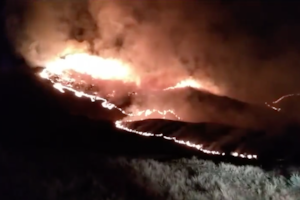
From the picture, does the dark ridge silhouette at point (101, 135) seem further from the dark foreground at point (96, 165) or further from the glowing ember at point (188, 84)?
the glowing ember at point (188, 84)

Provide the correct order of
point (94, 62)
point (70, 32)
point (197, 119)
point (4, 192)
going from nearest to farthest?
point (4, 192) < point (197, 119) < point (94, 62) < point (70, 32)

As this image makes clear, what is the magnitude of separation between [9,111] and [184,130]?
240 cm

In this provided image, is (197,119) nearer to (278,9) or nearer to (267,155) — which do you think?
(267,155)

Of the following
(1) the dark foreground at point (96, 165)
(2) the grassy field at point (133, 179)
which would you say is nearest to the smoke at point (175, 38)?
(1) the dark foreground at point (96, 165)

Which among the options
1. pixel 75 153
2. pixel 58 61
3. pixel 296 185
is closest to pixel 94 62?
pixel 58 61

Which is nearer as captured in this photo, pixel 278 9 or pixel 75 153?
pixel 75 153

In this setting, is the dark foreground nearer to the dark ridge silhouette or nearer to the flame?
the dark ridge silhouette

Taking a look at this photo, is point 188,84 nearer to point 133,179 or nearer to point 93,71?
point 93,71

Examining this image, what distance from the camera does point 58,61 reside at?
8.52 meters

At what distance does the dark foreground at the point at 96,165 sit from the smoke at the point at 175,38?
2.14m

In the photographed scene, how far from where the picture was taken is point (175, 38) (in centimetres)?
863

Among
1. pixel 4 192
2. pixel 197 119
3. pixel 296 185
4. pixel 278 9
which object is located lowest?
pixel 4 192

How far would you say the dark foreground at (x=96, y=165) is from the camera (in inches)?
189

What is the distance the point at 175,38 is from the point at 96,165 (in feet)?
13.1
